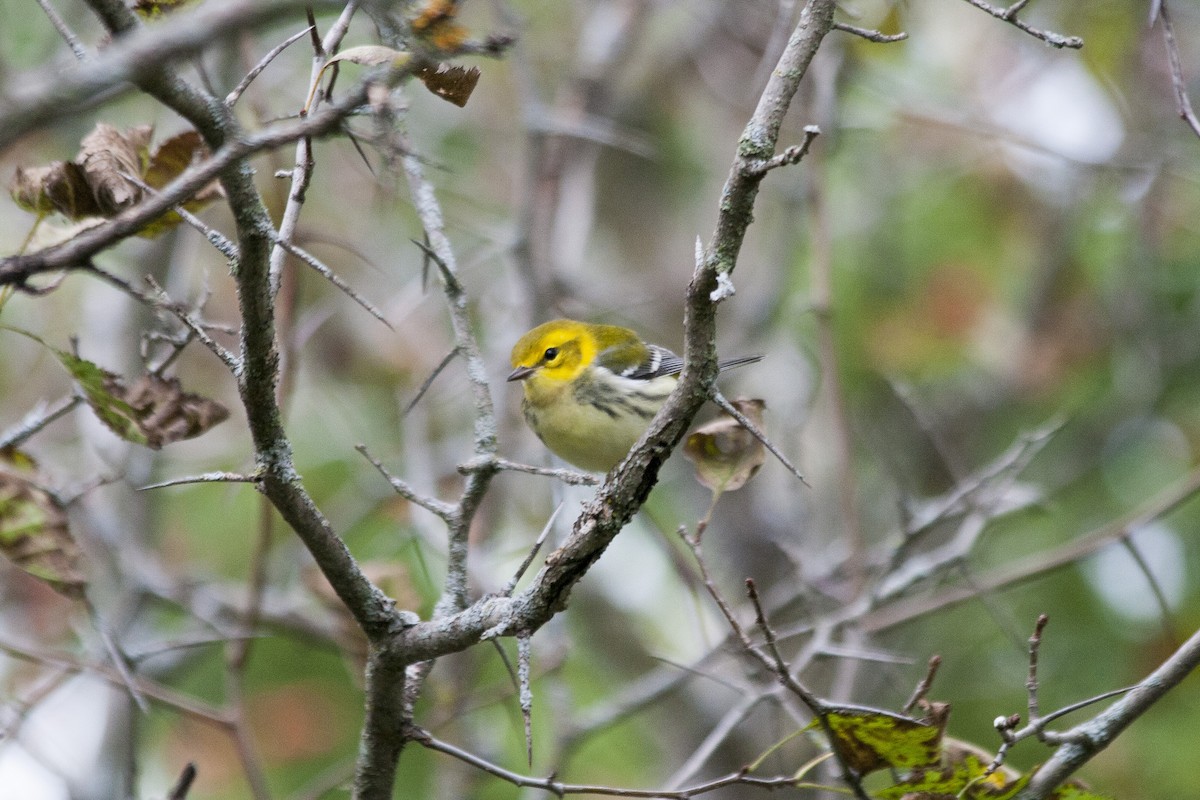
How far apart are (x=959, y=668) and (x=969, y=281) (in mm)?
2293

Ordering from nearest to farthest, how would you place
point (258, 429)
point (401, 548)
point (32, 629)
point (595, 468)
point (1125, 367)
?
point (258, 429) → point (595, 468) → point (401, 548) → point (32, 629) → point (1125, 367)

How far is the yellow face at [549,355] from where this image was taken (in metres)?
4.08

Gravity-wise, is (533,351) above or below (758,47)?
below

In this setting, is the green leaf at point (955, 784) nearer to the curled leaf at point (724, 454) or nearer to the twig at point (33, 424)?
the curled leaf at point (724, 454)

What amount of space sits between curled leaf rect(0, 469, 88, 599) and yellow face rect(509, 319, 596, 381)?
1.92m

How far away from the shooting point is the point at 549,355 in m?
4.11

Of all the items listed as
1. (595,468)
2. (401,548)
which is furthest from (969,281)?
(401,548)

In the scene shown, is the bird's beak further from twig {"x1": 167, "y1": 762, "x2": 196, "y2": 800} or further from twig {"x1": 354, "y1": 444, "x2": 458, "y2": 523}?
twig {"x1": 167, "y1": 762, "x2": 196, "y2": 800}

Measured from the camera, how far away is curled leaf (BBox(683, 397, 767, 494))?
212 cm

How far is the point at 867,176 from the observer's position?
249 inches

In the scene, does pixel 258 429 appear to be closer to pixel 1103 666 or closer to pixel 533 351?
pixel 533 351

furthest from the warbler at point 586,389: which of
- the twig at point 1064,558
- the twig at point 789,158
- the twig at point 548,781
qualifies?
the twig at point 789,158

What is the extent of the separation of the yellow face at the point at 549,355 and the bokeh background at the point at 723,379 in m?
0.35

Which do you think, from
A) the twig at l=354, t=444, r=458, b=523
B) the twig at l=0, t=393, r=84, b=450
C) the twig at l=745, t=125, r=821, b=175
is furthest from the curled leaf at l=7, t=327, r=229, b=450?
the twig at l=745, t=125, r=821, b=175
